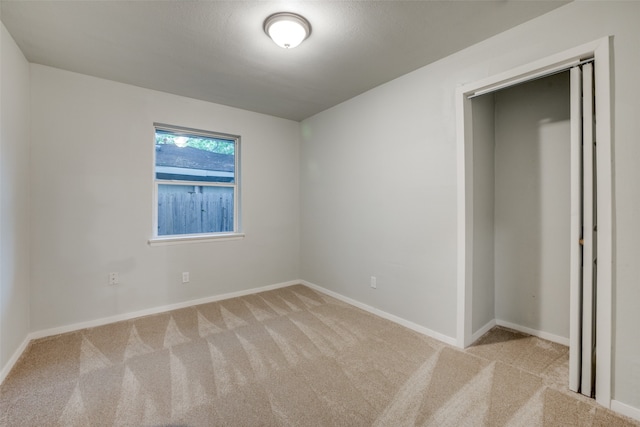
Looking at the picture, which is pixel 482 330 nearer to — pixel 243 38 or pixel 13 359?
pixel 243 38

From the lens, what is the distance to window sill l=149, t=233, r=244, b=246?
312 centimetres

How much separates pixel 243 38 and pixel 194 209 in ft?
7.03

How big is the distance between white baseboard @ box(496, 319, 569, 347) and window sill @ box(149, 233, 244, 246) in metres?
3.18

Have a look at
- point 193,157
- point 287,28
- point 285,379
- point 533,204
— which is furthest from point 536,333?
point 193,157

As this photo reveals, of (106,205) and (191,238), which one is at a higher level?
(106,205)

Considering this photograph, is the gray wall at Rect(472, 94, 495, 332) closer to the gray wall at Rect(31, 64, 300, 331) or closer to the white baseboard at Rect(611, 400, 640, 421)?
A: the white baseboard at Rect(611, 400, 640, 421)

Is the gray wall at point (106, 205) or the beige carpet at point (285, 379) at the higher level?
the gray wall at point (106, 205)

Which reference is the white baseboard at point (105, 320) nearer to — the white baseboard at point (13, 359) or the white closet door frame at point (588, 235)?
the white baseboard at point (13, 359)

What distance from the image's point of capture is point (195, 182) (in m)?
3.49

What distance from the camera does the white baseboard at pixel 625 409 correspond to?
1555 mm

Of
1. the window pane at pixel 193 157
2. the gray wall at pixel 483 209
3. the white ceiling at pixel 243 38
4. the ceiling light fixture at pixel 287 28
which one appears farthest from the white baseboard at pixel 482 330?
the window pane at pixel 193 157

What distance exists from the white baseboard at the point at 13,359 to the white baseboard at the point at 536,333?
4103mm

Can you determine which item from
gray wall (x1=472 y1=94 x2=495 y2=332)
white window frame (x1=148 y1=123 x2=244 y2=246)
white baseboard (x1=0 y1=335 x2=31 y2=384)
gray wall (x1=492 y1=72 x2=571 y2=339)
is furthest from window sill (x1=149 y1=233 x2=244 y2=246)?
gray wall (x1=492 y1=72 x2=571 y2=339)

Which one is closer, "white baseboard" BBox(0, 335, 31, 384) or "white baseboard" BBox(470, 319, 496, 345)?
"white baseboard" BBox(0, 335, 31, 384)
